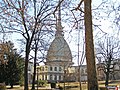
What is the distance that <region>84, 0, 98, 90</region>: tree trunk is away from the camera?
1275 centimetres

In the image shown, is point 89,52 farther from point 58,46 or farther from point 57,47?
point 57,47

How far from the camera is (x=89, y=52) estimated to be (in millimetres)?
12977

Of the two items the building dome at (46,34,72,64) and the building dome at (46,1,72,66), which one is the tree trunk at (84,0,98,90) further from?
the building dome at (46,34,72,64)

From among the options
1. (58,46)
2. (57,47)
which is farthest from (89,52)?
(57,47)

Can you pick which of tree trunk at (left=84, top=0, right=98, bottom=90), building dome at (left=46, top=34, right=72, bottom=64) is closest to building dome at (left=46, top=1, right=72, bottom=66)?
building dome at (left=46, top=34, right=72, bottom=64)

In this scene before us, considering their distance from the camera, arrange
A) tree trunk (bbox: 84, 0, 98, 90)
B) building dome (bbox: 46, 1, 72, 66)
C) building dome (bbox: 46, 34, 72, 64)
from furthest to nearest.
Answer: building dome (bbox: 46, 34, 72, 64) < building dome (bbox: 46, 1, 72, 66) < tree trunk (bbox: 84, 0, 98, 90)

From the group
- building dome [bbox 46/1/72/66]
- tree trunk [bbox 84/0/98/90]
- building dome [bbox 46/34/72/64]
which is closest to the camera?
tree trunk [bbox 84/0/98/90]

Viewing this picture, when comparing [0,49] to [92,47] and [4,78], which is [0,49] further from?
[4,78]

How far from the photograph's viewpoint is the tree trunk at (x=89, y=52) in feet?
41.8

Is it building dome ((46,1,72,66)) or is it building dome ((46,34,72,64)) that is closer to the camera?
building dome ((46,1,72,66))

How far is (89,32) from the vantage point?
13.2 meters

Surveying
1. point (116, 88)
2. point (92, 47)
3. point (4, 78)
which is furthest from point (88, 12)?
point (4, 78)


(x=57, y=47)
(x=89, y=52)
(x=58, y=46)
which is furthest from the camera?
(x=57, y=47)

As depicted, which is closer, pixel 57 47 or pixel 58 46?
pixel 58 46
